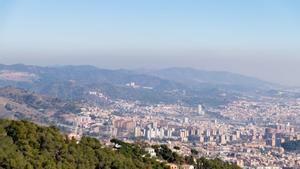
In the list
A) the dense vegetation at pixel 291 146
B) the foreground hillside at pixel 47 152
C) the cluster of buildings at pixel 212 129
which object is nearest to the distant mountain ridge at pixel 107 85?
the cluster of buildings at pixel 212 129

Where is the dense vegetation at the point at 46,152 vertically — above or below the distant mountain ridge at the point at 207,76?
above

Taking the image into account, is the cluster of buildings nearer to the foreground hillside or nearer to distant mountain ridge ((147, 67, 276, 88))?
the foreground hillside

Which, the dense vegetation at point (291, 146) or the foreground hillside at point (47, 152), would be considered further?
the dense vegetation at point (291, 146)

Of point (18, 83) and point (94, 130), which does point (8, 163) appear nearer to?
point (94, 130)

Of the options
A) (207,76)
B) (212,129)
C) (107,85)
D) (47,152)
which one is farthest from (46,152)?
(207,76)

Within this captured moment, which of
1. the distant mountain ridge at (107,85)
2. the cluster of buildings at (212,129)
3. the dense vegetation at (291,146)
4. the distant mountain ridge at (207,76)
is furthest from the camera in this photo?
the distant mountain ridge at (207,76)

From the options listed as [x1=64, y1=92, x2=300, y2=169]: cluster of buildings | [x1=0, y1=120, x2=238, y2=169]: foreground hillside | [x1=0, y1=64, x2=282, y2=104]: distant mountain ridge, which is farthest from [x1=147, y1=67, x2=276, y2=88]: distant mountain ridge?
[x1=0, y1=120, x2=238, y2=169]: foreground hillside

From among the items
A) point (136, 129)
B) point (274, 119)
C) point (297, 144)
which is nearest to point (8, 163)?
point (297, 144)

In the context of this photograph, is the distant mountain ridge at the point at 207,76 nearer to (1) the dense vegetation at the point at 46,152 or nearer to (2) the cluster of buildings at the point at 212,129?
(2) the cluster of buildings at the point at 212,129
